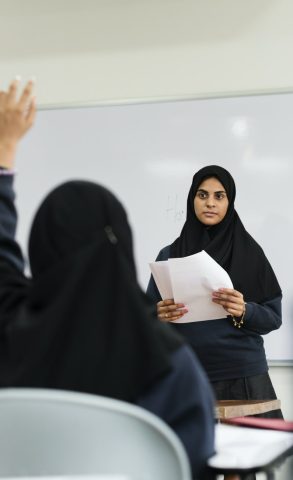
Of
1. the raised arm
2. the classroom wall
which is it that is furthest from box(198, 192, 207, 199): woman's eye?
the raised arm

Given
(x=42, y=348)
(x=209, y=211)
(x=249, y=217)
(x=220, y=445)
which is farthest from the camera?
(x=249, y=217)

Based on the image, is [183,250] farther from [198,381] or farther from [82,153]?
[198,381]

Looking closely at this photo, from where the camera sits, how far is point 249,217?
3334 millimetres

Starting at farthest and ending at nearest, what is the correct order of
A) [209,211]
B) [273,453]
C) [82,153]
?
[82,153] < [209,211] < [273,453]

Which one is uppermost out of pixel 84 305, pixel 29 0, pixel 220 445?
pixel 29 0

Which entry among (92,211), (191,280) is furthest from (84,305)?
(191,280)

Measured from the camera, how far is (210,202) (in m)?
2.62

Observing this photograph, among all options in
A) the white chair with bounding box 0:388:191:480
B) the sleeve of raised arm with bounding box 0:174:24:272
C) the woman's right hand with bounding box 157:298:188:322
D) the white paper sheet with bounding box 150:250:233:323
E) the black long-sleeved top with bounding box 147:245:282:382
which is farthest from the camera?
the black long-sleeved top with bounding box 147:245:282:382

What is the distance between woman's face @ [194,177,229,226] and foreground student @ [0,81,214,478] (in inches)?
61.3

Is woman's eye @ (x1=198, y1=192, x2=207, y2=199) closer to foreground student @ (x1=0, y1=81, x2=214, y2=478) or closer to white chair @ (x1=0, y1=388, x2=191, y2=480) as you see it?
foreground student @ (x1=0, y1=81, x2=214, y2=478)

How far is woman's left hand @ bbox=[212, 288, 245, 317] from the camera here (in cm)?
224

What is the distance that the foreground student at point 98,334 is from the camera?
94cm

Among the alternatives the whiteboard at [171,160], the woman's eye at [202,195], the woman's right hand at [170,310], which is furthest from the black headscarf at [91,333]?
the whiteboard at [171,160]

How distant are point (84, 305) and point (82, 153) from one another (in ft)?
9.02
